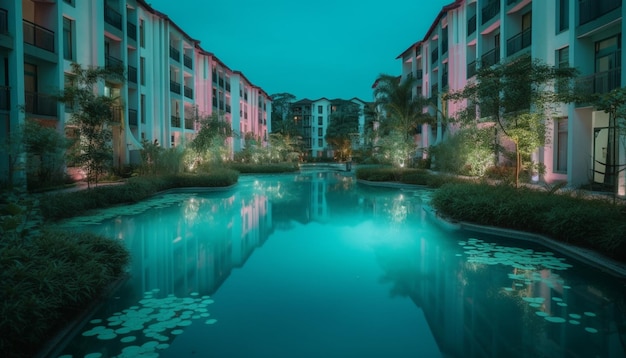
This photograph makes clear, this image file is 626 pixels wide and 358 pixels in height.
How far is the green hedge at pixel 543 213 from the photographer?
827 cm

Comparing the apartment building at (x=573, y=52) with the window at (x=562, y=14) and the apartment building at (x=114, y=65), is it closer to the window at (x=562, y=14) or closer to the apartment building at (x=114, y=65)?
the window at (x=562, y=14)

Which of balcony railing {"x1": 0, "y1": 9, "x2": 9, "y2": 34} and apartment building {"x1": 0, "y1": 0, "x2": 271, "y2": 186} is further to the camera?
apartment building {"x1": 0, "y1": 0, "x2": 271, "y2": 186}

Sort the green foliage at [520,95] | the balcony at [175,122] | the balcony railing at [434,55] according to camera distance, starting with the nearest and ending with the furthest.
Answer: the green foliage at [520,95] < the balcony at [175,122] < the balcony railing at [434,55]

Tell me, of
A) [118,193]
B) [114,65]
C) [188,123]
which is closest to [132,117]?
[114,65]

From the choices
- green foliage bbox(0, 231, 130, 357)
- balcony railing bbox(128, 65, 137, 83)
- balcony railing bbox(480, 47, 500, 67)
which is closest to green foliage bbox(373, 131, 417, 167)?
balcony railing bbox(480, 47, 500, 67)

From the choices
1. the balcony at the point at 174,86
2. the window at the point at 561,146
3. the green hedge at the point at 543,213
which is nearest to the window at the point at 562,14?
the window at the point at 561,146

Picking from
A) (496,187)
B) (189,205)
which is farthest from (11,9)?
(496,187)

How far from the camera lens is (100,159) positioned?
622 inches

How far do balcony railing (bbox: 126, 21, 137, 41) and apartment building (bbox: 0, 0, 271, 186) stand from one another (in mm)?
58

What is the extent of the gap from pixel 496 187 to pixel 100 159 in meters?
13.4

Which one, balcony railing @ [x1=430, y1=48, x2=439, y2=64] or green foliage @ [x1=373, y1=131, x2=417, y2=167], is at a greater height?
balcony railing @ [x1=430, y1=48, x2=439, y2=64]

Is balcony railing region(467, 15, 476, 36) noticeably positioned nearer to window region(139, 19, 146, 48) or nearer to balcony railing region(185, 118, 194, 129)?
window region(139, 19, 146, 48)

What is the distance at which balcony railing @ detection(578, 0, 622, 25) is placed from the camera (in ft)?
52.4

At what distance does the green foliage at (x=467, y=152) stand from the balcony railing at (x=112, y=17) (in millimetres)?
19091
